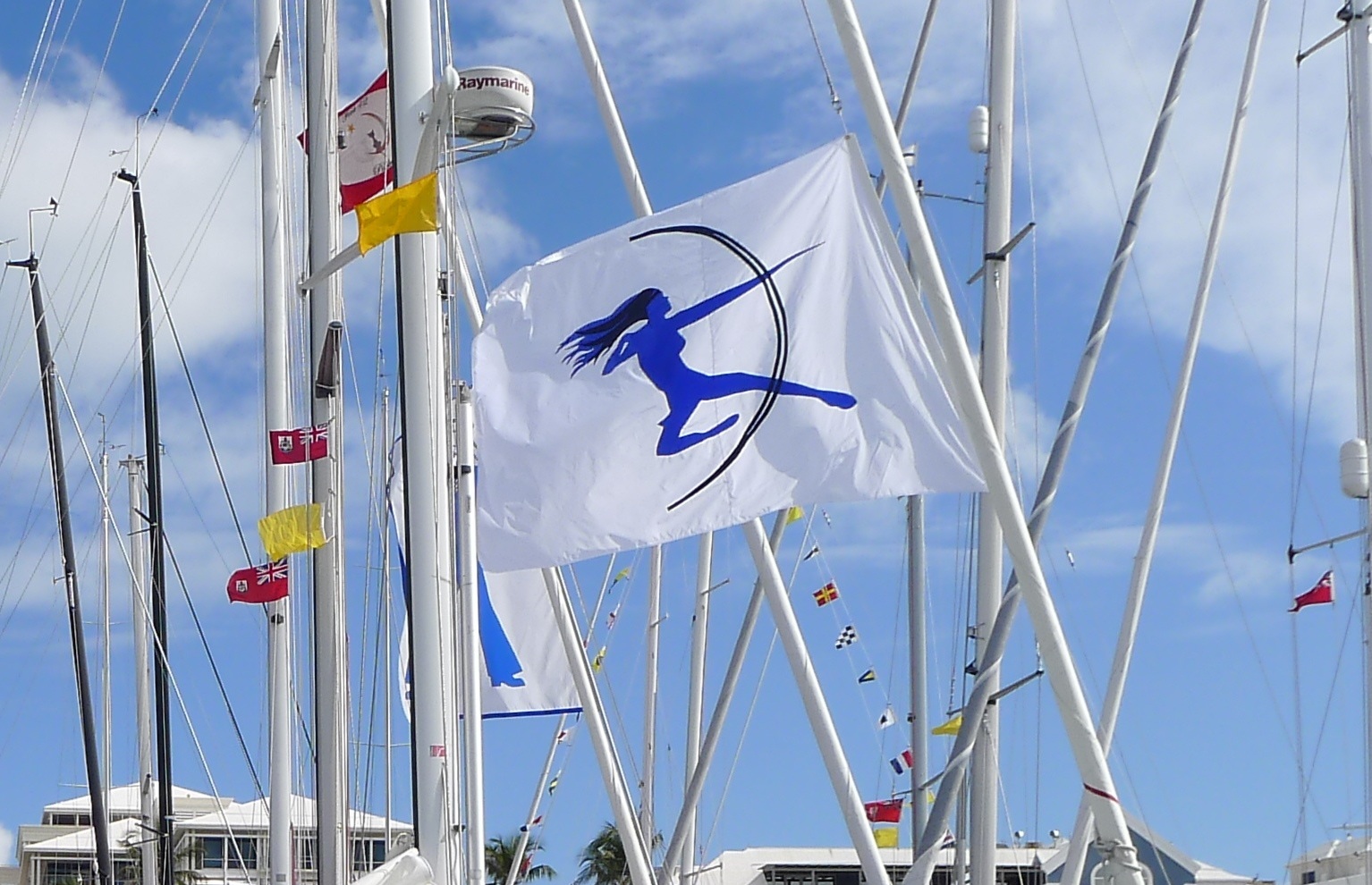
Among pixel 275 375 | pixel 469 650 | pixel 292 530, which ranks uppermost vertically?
pixel 275 375

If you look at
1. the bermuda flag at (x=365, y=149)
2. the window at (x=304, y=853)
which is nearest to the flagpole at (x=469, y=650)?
the bermuda flag at (x=365, y=149)

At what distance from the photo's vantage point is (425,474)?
35.7 feet

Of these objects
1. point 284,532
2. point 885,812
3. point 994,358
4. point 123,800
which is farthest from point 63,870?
point 994,358

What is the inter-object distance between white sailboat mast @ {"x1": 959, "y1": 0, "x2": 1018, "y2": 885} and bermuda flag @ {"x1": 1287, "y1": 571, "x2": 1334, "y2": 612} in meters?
8.62

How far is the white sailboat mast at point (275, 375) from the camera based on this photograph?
65.0 feet

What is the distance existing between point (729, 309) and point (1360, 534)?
33.9ft

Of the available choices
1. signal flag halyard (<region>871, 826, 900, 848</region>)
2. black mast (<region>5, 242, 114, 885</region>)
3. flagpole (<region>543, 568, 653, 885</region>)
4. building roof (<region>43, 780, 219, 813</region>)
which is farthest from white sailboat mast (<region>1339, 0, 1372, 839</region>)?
building roof (<region>43, 780, 219, 813</region>)

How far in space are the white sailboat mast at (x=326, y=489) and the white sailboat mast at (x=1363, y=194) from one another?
9.13m

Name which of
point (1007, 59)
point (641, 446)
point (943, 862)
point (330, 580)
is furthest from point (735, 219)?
point (943, 862)

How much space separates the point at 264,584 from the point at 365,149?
5804 mm

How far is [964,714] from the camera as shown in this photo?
1278 cm

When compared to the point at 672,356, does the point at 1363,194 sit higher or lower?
higher

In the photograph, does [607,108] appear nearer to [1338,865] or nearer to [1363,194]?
[1363,194]

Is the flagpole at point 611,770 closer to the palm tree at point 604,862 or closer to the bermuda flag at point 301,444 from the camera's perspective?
the bermuda flag at point 301,444
